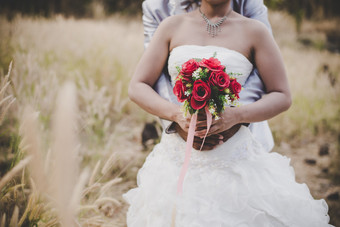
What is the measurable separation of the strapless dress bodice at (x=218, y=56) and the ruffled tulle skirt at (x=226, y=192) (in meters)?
0.44

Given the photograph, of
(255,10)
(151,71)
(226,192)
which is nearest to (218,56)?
(151,71)

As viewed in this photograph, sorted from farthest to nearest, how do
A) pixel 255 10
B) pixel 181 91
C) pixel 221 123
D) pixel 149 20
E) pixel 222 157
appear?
pixel 149 20, pixel 255 10, pixel 222 157, pixel 221 123, pixel 181 91

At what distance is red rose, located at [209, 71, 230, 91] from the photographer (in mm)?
1344

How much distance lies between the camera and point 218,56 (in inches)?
69.5

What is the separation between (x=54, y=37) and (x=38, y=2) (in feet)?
37.3

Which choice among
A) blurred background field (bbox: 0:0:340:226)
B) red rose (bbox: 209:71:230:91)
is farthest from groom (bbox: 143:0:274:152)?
blurred background field (bbox: 0:0:340:226)

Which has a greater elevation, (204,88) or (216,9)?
(216,9)

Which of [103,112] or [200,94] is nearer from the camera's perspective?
[200,94]

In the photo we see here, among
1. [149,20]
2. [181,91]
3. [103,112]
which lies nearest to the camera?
[181,91]

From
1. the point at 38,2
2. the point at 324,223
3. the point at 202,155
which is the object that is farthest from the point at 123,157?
the point at 38,2

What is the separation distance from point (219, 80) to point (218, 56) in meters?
0.47

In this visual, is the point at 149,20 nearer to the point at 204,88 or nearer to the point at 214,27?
the point at 214,27

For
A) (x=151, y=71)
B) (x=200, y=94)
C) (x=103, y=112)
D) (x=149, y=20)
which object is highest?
(x=149, y=20)

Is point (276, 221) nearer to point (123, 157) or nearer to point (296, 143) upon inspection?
point (123, 157)
